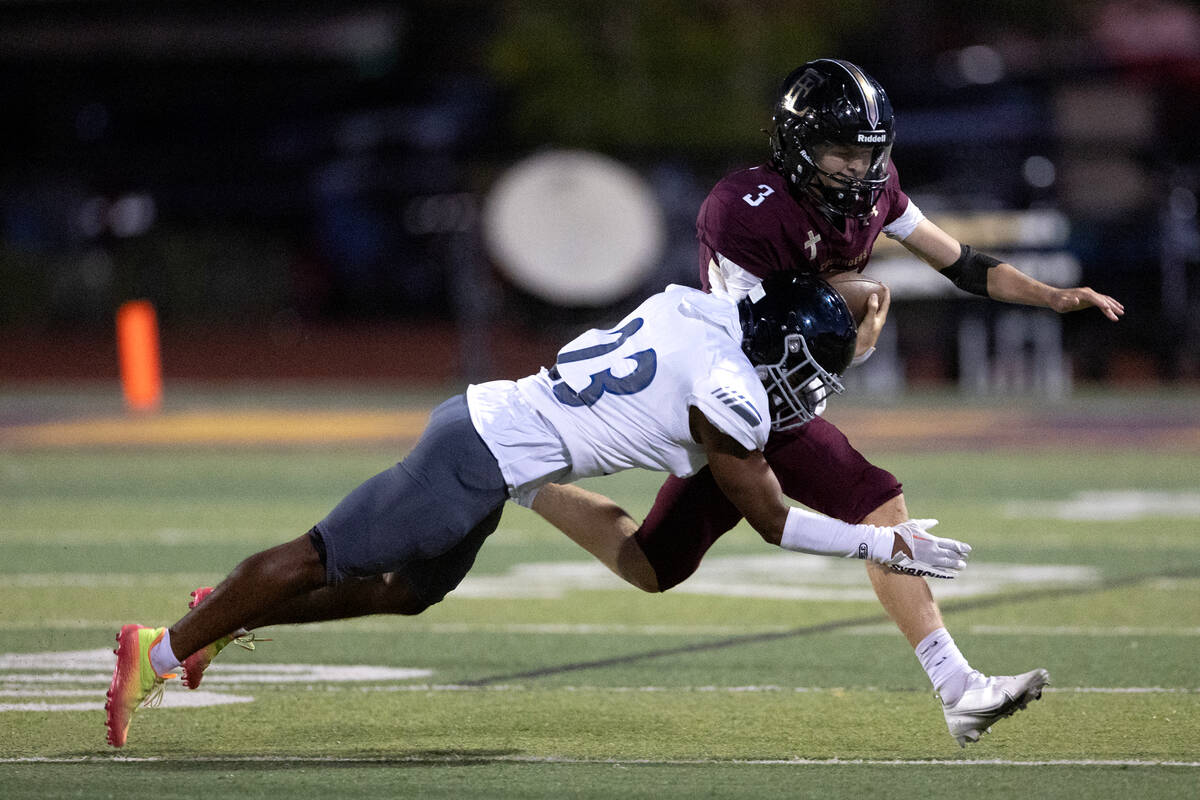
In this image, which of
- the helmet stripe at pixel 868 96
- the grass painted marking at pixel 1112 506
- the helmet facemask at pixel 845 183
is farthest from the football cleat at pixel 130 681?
the grass painted marking at pixel 1112 506

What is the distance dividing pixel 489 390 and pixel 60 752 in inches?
59.4

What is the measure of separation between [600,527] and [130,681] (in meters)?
1.39

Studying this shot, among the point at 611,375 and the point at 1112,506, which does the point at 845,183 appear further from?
the point at 1112,506

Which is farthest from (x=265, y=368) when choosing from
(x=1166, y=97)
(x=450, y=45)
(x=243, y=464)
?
(x=1166, y=97)

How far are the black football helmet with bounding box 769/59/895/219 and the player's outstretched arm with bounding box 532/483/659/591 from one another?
1.09m

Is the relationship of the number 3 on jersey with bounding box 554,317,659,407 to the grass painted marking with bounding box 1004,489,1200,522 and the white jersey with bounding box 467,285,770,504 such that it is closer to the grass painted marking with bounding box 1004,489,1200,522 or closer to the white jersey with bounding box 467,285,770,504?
the white jersey with bounding box 467,285,770,504

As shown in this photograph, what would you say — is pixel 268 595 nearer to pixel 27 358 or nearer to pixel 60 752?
pixel 60 752

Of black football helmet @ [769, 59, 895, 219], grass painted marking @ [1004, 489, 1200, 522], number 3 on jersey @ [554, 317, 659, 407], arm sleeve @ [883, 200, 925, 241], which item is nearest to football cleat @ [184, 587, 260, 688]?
number 3 on jersey @ [554, 317, 659, 407]

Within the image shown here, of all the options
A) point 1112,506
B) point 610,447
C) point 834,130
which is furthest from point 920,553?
point 1112,506

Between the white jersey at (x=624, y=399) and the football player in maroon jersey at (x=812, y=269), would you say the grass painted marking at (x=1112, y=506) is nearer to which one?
the football player in maroon jersey at (x=812, y=269)

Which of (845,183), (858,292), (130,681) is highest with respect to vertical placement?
(845,183)

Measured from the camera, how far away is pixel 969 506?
10484 mm

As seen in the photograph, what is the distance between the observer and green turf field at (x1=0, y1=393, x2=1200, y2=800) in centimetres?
461

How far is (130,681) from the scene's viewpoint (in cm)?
482
